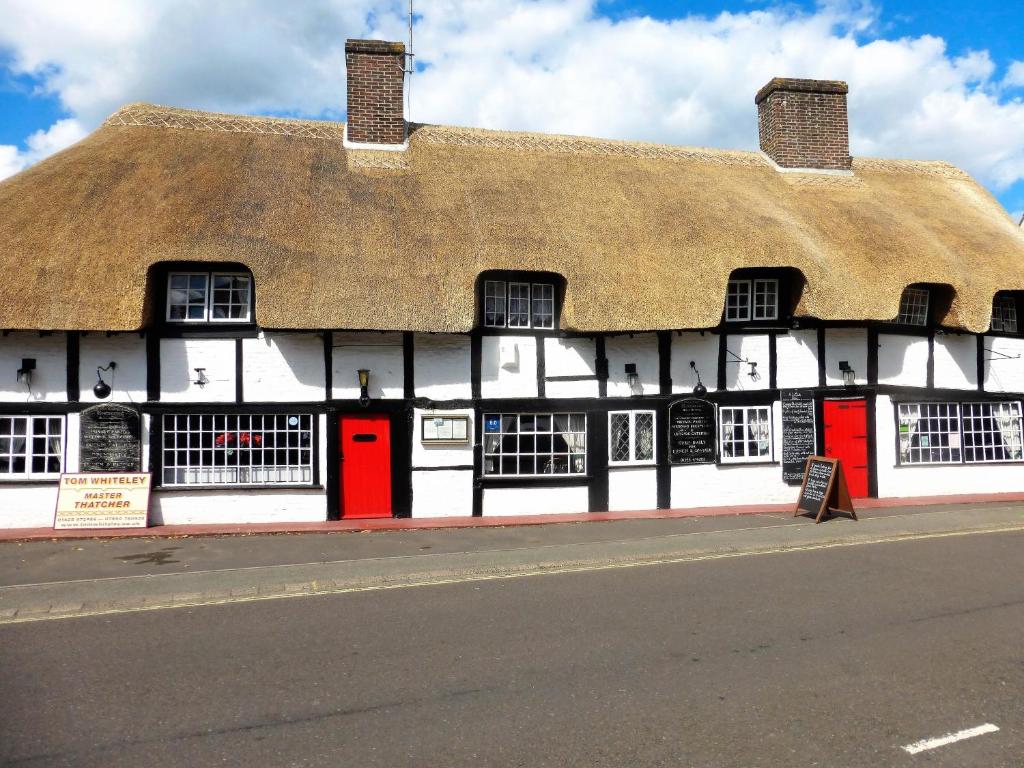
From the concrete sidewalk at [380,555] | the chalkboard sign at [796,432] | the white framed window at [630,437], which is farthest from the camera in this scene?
the chalkboard sign at [796,432]

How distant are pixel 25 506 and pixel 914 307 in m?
17.0

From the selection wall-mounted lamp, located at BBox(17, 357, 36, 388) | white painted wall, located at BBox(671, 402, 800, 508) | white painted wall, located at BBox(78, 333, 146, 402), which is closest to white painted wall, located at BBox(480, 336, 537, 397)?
white painted wall, located at BBox(671, 402, 800, 508)

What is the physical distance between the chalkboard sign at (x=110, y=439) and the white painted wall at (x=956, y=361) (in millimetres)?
15413

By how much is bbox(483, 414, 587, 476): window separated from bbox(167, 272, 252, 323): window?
4.68m

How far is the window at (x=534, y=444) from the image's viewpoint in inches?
501

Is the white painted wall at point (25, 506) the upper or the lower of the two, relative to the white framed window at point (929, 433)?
lower

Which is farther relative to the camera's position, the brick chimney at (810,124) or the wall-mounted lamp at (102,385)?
the brick chimney at (810,124)

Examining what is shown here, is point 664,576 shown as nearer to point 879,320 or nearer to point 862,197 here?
point 879,320

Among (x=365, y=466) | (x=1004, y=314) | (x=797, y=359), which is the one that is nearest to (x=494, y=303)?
(x=365, y=466)

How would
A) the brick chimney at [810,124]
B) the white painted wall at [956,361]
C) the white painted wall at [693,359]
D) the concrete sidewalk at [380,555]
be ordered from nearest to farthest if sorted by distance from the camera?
the concrete sidewalk at [380,555], the white painted wall at [693,359], the white painted wall at [956,361], the brick chimney at [810,124]

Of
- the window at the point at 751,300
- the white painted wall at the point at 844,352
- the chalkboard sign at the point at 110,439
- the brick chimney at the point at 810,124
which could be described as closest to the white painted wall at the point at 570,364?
the window at the point at 751,300

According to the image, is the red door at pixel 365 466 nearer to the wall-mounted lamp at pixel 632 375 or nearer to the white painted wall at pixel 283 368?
the white painted wall at pixel 283 368

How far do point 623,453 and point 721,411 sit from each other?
6.98 feet

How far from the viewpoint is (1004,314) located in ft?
49.6
